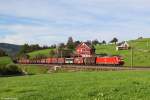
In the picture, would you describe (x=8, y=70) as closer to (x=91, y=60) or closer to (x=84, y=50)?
(x=91, y=60)

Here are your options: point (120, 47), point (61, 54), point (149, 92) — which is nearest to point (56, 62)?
point (61, 54)

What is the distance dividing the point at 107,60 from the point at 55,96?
9305 centimetres

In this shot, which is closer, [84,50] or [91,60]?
[91,60]

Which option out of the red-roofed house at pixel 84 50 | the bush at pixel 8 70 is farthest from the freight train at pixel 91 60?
the bush at pixel 8 70

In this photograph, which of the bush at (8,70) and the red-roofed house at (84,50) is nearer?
the bush at (8,70)

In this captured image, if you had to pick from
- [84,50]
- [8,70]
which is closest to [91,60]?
[8,70]

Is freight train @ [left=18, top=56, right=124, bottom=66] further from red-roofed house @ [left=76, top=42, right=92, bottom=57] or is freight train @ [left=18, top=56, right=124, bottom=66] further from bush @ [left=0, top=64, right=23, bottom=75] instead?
bush @ [left=0, top=64, right=23, bottom=75]

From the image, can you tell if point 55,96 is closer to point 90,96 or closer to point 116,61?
point 90,96

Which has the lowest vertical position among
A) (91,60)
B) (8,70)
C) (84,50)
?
(8,70)

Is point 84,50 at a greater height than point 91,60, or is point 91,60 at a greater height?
point 84,50

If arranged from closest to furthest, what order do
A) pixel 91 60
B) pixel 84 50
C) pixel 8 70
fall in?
pixel 8 70 < pixel 91 60 < pixel 84 50

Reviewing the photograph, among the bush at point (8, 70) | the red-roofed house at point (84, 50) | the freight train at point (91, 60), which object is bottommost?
the bush at point (8, 70)

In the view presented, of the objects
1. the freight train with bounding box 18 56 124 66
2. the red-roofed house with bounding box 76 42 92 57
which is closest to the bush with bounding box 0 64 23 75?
the freight train with bounding box 18 56 124 66

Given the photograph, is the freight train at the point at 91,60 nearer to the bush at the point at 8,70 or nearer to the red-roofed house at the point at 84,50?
the red-roofed house at the point at 84,50
